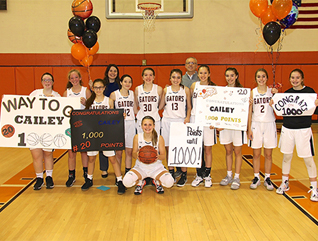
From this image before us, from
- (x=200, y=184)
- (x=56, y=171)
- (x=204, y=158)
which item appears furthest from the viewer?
(x=56, y=171)

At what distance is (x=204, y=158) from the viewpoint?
15.8ft

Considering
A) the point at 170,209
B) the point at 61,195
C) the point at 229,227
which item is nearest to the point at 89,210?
the point at 61,195

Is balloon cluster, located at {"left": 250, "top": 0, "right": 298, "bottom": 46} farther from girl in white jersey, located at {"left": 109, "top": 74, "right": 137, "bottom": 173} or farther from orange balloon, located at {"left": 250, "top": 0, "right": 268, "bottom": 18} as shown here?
girl in white jersey, located at {"left": 109, "top": 74, "right": 137, "bottom": 173}

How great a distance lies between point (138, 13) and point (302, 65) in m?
5.52

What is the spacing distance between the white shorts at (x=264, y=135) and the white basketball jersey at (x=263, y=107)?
0.24 feet

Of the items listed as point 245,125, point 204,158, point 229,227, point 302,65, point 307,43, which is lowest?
point 229,227

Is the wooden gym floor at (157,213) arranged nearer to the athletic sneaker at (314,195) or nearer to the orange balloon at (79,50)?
the athletic sneaker at (314,195)

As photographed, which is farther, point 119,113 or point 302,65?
point 302,65

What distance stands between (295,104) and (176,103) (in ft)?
5.41

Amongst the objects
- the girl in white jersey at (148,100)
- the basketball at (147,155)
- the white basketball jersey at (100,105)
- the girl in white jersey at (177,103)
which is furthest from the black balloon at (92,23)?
the basketball at (147,155)

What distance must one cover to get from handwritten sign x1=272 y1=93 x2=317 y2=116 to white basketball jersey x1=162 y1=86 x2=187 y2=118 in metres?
1.29

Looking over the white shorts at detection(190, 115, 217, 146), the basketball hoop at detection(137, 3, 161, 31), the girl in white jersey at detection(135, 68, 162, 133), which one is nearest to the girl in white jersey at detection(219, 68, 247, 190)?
the white shorts at detection(190, 115, 217, 146)

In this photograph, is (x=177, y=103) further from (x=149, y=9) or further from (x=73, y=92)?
(x=149, y=9)

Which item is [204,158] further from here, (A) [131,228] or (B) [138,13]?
(B) [138,13]
